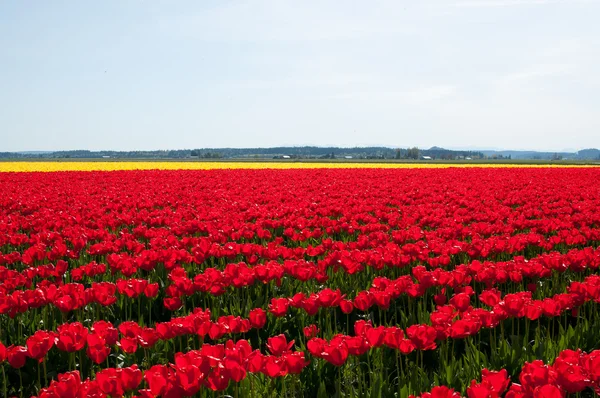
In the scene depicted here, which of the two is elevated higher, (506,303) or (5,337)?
(506,303)

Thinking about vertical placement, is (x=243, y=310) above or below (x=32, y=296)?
below

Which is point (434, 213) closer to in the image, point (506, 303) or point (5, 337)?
point (506, 303)

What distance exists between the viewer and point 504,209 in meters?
11.2

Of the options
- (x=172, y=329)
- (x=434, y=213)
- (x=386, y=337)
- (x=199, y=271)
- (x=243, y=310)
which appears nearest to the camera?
(x=386, y=337)

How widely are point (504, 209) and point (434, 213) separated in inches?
62.1

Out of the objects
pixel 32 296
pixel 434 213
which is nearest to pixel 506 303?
pixel 32 296

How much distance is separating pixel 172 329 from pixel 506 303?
2.20 meters

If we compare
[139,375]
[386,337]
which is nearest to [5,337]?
[139,375]

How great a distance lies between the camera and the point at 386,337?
3373 mm

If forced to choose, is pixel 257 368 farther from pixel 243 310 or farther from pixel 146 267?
pixel 146 267

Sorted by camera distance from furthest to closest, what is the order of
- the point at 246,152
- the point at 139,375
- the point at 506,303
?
the point at 246,152, the point at 506,303, the point at 139,375

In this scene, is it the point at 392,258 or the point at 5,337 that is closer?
the point at 5,337

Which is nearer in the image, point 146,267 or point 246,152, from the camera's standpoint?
point 146,267

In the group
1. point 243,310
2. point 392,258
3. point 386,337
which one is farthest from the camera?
point 392,258
